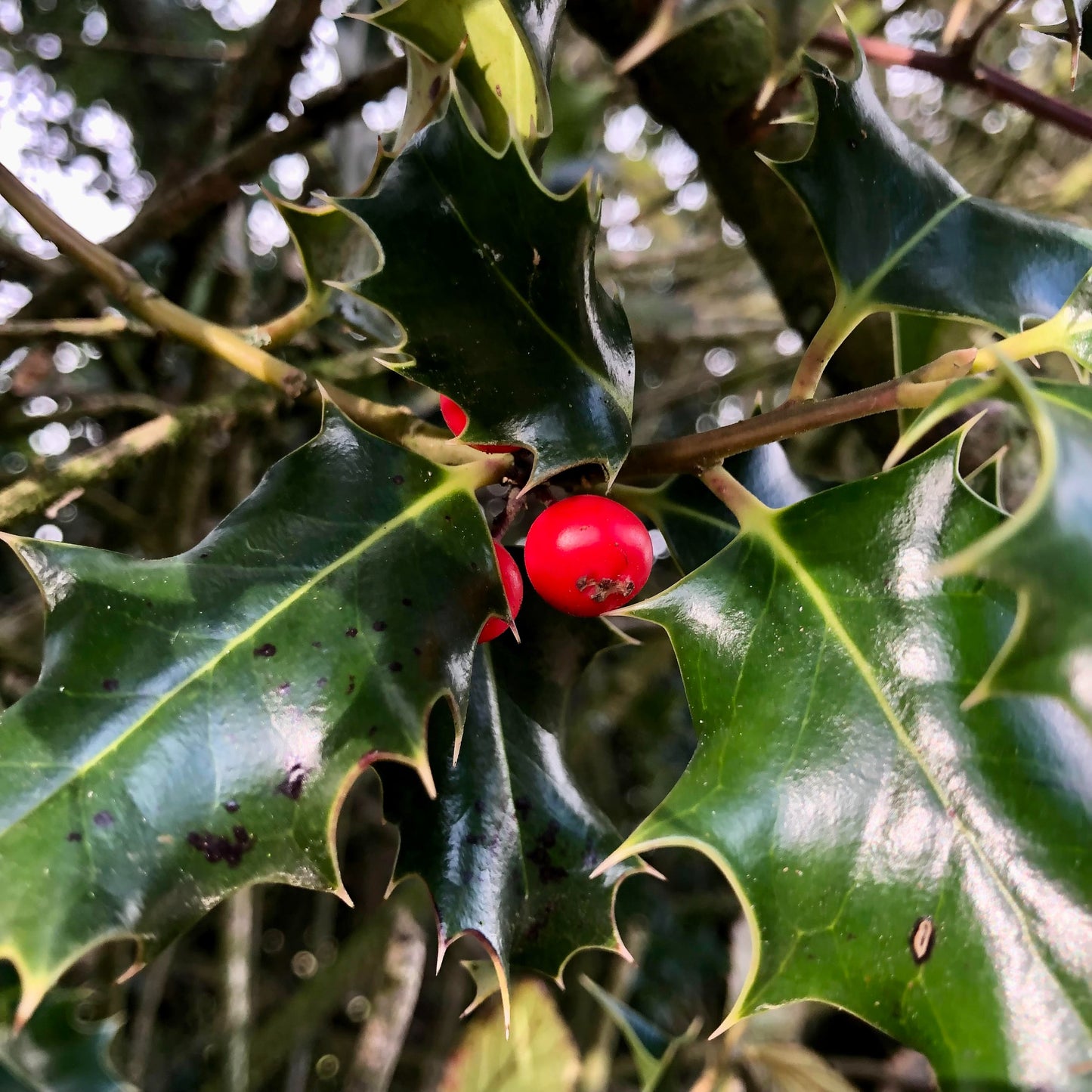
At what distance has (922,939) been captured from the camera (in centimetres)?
48

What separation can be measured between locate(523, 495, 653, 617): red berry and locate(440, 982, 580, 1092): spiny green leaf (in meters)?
0.94

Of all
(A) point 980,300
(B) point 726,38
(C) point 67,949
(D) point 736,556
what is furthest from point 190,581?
(B) point 726,38

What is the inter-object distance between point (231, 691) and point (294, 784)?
0.24ft

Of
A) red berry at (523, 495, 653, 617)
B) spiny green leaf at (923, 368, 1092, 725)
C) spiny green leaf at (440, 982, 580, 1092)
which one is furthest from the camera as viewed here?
spiny green leaf at (440, 982, 580, 1092)

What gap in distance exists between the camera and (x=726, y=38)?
836 mm

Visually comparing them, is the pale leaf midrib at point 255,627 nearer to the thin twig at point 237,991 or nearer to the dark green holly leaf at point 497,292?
the dark green holly leaf at point 497,292

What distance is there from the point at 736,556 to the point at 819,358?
186 millimetres

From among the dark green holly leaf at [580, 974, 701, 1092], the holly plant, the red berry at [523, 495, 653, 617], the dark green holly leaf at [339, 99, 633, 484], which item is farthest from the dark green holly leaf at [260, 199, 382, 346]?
the dark green holly leaf at [580, 974, 701, 1092]

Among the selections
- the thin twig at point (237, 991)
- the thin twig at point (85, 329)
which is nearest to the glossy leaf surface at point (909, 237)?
the thin twig at point (85, 329)

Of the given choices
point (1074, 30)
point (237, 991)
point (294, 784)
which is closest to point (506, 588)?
point (294, 784)

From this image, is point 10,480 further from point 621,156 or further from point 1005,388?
point 621,156

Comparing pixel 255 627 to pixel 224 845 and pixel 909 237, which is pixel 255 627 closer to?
pixel 224 845

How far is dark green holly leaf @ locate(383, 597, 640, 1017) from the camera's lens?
65cm

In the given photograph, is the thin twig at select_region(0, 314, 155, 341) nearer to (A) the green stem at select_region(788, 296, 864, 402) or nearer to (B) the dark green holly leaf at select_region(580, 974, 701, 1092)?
(A) the green stem at select_region(788, 296, 864, 402)
